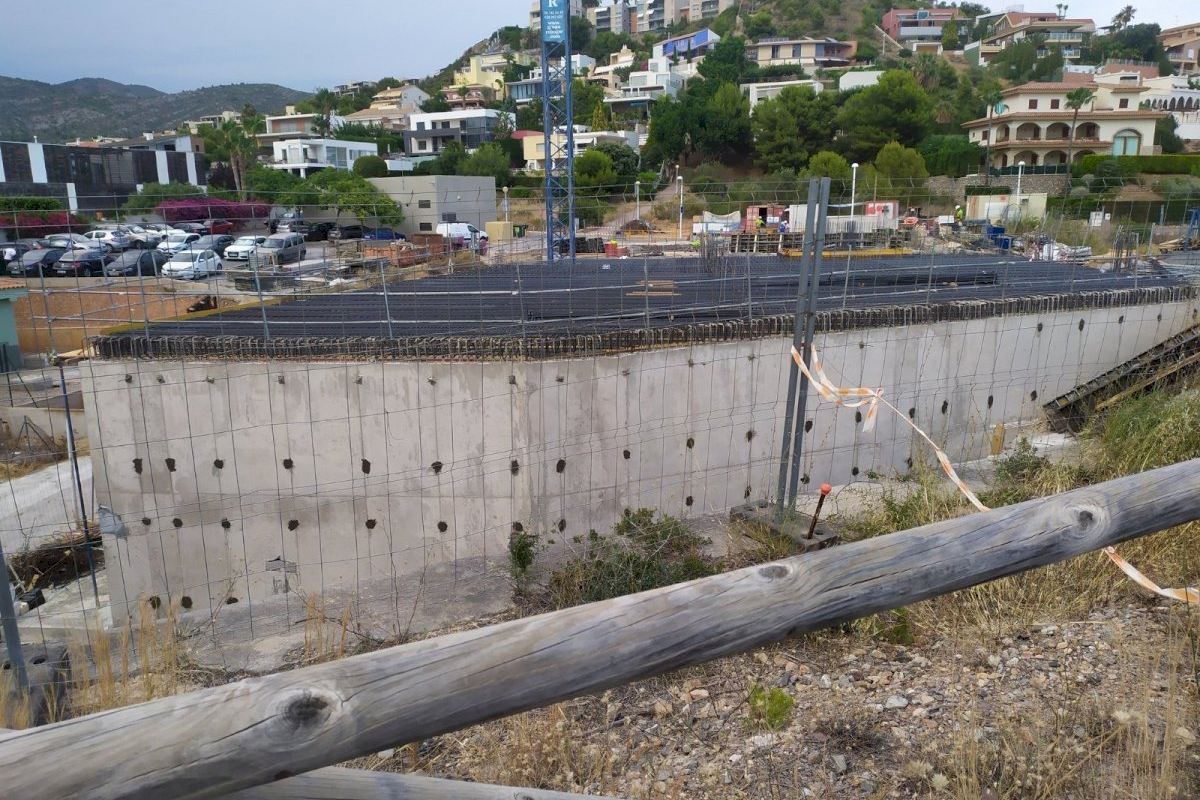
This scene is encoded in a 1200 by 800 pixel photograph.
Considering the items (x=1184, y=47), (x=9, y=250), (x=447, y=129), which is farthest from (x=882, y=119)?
(x=1184, y=47)

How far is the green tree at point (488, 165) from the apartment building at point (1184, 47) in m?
84.5

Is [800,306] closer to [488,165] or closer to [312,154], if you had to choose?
[488,165]

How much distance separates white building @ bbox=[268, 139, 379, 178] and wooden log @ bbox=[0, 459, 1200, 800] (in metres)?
60.5

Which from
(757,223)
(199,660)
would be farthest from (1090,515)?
(757,223)

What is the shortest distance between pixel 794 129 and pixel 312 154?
35383 millimetres

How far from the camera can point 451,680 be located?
1.47 metres

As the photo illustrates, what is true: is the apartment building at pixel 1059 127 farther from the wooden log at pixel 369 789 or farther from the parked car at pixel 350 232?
the wooden log at pixel 369 789

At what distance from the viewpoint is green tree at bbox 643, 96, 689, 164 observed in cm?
6026

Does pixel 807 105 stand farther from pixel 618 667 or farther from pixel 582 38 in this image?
pixel 582 38

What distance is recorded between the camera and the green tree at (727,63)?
95250 mm

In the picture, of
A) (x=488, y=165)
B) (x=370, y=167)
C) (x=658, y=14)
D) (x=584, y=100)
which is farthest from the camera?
(x=658, y=14)

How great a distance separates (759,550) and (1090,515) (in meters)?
4.13

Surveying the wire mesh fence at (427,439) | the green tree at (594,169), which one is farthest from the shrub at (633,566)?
the green tree at (594,169)

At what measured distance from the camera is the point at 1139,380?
1071 centimetres
